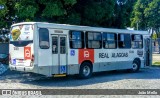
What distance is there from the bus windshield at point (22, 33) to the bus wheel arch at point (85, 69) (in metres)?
3.50

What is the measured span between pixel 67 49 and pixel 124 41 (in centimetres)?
508

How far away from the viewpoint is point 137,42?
2067 cm

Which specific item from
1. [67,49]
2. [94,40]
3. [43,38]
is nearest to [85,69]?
[94,40]

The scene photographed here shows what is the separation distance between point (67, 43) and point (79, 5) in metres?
5.67

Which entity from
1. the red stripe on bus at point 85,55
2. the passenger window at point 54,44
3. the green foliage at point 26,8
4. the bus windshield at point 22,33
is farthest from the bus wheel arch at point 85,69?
the green foliage at point 26,8

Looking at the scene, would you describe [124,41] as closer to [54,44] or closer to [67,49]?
[67,49]

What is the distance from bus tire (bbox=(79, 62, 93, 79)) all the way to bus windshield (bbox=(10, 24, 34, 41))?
354cm

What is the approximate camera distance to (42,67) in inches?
568

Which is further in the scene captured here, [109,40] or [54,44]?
[109,40]

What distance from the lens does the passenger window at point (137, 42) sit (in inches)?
798

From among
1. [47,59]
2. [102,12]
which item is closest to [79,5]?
[102,12]

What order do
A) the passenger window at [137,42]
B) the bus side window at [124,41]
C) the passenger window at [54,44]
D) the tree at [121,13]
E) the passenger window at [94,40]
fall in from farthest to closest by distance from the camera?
the tree at [121,13]
the passenger window at [137,42]
the bus side window at [124,41]
the passenger window at [94,40]
the passenger window at [54,44]

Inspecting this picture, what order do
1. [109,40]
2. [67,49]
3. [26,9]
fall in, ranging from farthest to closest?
[109,40]
[26,9]
[67,49]

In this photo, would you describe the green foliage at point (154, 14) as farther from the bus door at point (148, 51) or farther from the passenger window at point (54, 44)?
the passenger window at point (54, 44)
